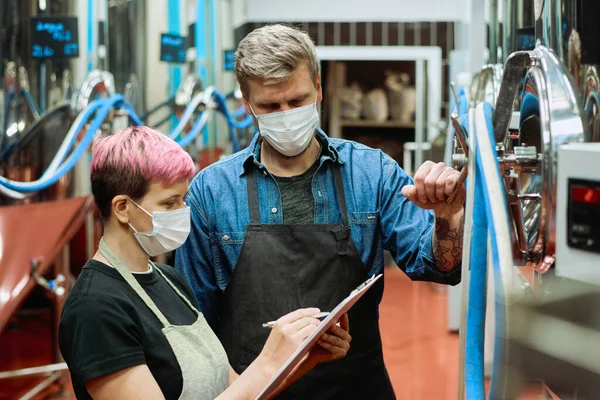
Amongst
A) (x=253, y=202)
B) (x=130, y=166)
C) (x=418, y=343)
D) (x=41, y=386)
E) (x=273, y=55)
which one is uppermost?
(x=273, y=55)

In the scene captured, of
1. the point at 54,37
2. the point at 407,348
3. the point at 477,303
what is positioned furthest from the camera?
the point at 407,348

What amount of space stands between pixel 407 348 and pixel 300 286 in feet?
10.7

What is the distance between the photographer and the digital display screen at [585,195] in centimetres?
110

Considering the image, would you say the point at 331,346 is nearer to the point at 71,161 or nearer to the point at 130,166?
the point at 130,166

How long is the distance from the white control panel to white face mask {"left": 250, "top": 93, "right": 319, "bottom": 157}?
0.75 metres

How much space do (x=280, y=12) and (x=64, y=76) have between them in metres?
4.34

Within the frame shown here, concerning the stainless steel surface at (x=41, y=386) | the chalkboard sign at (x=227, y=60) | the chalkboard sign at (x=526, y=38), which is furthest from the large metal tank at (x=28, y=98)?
the chalkboard sign at (x=227, y=60)

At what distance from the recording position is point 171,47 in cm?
514

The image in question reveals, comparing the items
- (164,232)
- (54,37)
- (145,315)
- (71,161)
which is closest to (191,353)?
(145,315)

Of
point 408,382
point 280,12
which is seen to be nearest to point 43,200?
point 408,382

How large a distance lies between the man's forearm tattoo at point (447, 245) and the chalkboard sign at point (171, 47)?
3.61m

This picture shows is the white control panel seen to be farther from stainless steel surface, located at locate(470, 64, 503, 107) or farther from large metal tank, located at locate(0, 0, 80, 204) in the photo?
large metal tank, located at locate(0, 0, 80, 204)

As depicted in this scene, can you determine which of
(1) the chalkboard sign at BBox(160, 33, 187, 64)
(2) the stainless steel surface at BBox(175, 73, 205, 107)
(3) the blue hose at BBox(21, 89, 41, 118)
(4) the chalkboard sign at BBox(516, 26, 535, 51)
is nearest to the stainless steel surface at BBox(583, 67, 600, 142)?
(4) the chalkboard sign at BBox(516, 26, 535, 51)

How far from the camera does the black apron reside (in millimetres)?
1891
